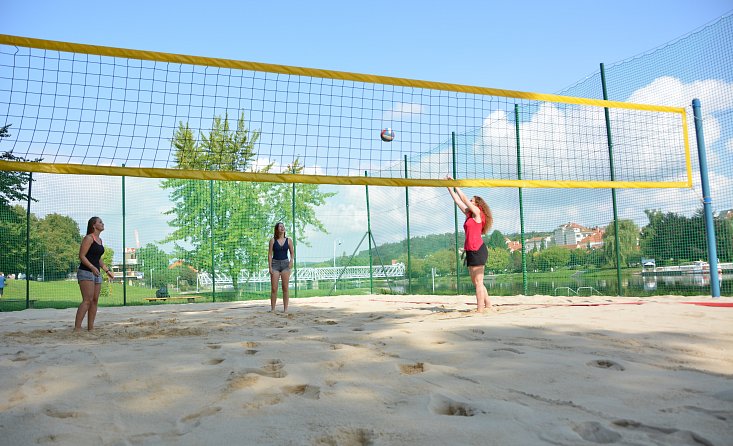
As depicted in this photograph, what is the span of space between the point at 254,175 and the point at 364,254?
7715mm

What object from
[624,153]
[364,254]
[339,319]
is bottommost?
[339,319]

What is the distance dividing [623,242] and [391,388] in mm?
6782

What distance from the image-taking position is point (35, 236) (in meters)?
10.2

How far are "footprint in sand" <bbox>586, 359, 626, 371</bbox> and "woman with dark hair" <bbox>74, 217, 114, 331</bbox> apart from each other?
430 centimetres

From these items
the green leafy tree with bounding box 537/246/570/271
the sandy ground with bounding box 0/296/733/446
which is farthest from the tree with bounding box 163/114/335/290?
the sandy ground with bounding box 0/296/733/446

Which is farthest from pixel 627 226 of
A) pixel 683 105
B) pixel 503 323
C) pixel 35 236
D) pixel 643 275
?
pixel 35 236

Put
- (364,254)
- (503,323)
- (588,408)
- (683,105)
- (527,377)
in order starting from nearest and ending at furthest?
(588,408), (527,377), (503,323), (683,105), (364,254)

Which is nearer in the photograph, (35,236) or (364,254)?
(35,236)

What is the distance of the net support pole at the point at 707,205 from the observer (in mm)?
6129

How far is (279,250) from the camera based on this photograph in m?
6.75

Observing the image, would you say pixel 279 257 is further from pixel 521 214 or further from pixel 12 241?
pixel 12 241

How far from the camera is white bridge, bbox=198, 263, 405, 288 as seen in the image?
11.8m

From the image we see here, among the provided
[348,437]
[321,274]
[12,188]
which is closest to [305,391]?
[348,437]

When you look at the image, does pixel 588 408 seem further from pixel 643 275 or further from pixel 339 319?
pixel 643 275
